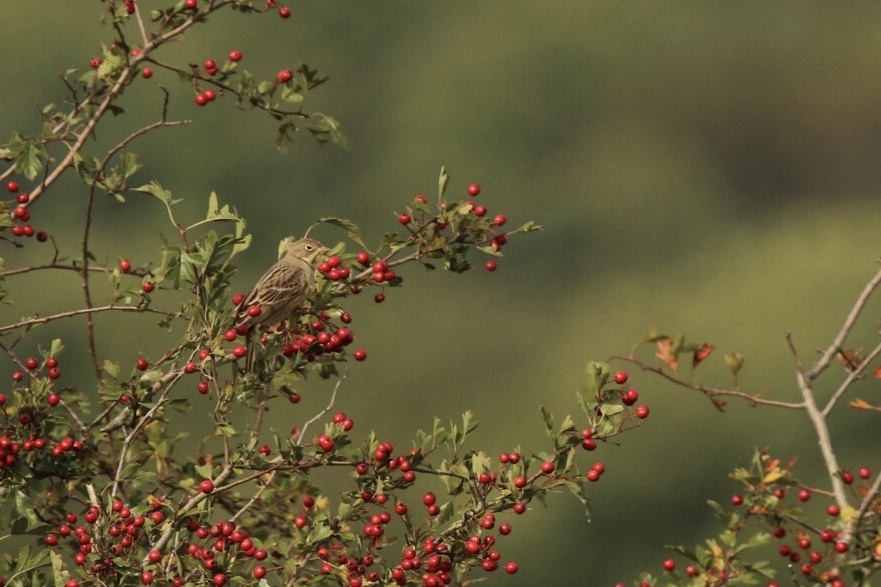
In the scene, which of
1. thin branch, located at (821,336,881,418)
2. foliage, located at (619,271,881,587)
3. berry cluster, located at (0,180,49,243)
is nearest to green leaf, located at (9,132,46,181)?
berry cluster, located at (0,180,49,243)

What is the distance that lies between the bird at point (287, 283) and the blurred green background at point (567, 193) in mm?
35160

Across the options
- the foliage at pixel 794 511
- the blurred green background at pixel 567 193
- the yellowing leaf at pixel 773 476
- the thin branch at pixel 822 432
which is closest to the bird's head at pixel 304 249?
the foliage at pixel 794 511

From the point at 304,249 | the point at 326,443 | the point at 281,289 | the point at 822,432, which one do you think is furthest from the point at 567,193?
the point at 326,443

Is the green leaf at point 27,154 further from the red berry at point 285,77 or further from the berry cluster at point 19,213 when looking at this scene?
the red berry at point 285,77

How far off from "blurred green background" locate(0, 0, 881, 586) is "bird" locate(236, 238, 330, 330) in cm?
3516

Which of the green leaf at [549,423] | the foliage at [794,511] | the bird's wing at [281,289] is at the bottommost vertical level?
the foliage at [794,511]

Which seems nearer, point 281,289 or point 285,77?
point 285,77

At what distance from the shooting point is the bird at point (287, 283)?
8.49 metres

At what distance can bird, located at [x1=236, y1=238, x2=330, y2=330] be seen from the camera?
334 inches

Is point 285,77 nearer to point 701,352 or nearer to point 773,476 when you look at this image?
point 701,352

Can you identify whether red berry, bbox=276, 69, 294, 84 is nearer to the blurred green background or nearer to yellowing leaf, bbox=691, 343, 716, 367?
yellowing leaf, bbox=691, 343, 716, 367

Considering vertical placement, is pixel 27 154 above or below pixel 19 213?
above

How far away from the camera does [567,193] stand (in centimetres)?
7481

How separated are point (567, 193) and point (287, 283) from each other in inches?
2607
